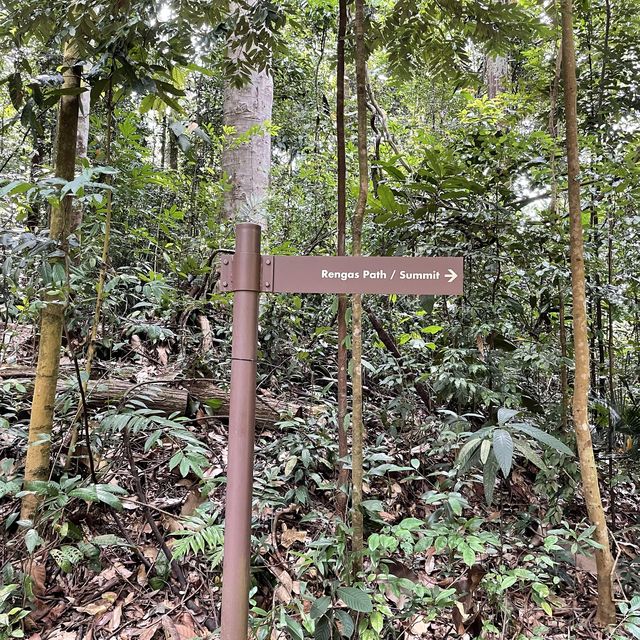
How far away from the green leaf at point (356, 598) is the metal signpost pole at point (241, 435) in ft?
1.45

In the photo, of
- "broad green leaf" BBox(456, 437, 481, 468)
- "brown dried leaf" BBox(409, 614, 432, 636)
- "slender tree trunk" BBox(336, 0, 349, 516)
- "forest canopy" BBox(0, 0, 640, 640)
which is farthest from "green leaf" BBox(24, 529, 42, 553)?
"broad green leaf" BBox(456, 437, 481, 468)

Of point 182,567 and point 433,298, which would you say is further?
point 433,298

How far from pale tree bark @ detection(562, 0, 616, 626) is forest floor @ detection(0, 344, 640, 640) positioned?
0.39 ft

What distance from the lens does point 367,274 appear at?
164cm

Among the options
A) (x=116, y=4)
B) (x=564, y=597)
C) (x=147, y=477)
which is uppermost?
(x=116, y=4)

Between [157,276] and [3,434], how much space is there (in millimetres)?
1221

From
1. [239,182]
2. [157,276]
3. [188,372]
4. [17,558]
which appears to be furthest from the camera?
[239,182]

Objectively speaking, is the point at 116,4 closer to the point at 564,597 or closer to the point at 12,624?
the point at 12,624

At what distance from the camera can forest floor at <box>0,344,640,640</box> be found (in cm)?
209

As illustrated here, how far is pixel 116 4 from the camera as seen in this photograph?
2.31 metres

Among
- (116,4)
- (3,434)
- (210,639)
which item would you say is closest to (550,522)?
(210,639)

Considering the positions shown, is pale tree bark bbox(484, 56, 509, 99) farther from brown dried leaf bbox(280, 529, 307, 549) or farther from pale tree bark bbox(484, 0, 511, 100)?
brown dried leaf bbox(280, 529, 307, 549)

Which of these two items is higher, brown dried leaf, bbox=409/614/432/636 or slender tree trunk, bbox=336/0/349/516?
slender tree trunk, bbox=336/0/349/516

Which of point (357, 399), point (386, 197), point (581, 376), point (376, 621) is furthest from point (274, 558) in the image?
point (386, 197)
